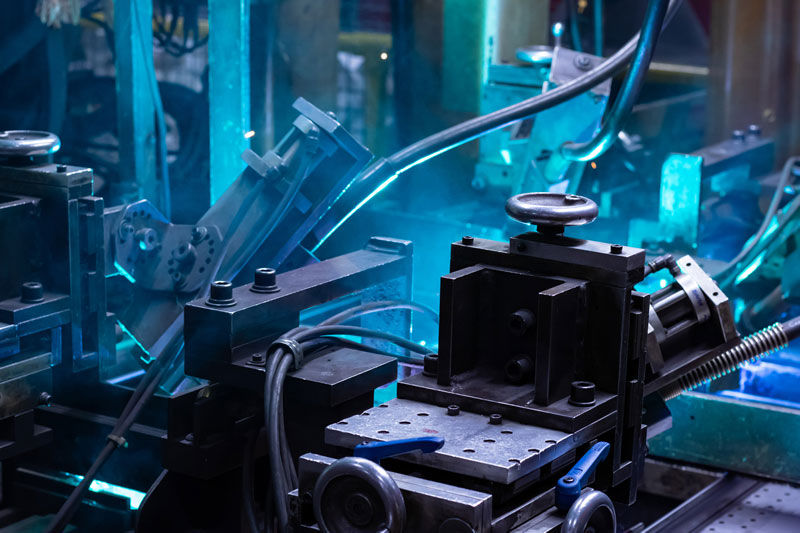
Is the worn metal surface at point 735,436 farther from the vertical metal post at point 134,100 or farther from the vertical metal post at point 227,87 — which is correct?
the vertical metal post at point 134,100

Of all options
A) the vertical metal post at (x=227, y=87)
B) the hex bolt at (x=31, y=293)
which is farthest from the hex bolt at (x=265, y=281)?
the vertical metal post at (x=227, y=87)

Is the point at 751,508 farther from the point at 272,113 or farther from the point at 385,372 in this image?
the point at 272,113

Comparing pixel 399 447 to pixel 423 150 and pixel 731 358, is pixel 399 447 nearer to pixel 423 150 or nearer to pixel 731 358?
pixel 731 358

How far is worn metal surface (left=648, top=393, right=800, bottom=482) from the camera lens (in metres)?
2.15

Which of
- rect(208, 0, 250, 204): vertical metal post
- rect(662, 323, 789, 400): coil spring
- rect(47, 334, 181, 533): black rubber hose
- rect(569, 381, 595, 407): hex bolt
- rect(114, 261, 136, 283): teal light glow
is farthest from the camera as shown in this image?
rect(208, 0, 250, 204): vertical metal post

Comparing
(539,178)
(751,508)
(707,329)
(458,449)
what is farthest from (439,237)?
(458,449)

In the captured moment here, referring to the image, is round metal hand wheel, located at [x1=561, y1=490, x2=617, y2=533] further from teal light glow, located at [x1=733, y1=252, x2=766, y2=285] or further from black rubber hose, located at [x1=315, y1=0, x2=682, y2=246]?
teal light glow, located at [x1=733, y1=252, x2=766, y2=285]

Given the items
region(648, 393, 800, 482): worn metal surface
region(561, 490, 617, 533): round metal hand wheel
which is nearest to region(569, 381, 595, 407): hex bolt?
region(561, 490, 617, 533): round metal hand wheel

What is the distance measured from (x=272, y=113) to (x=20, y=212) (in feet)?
5.78

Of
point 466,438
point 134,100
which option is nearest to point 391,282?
point 466,438

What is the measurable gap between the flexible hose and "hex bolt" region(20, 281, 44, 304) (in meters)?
1.07

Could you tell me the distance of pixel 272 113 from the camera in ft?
12.1

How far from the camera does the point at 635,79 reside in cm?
218

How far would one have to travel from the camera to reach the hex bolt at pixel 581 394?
1306mm
